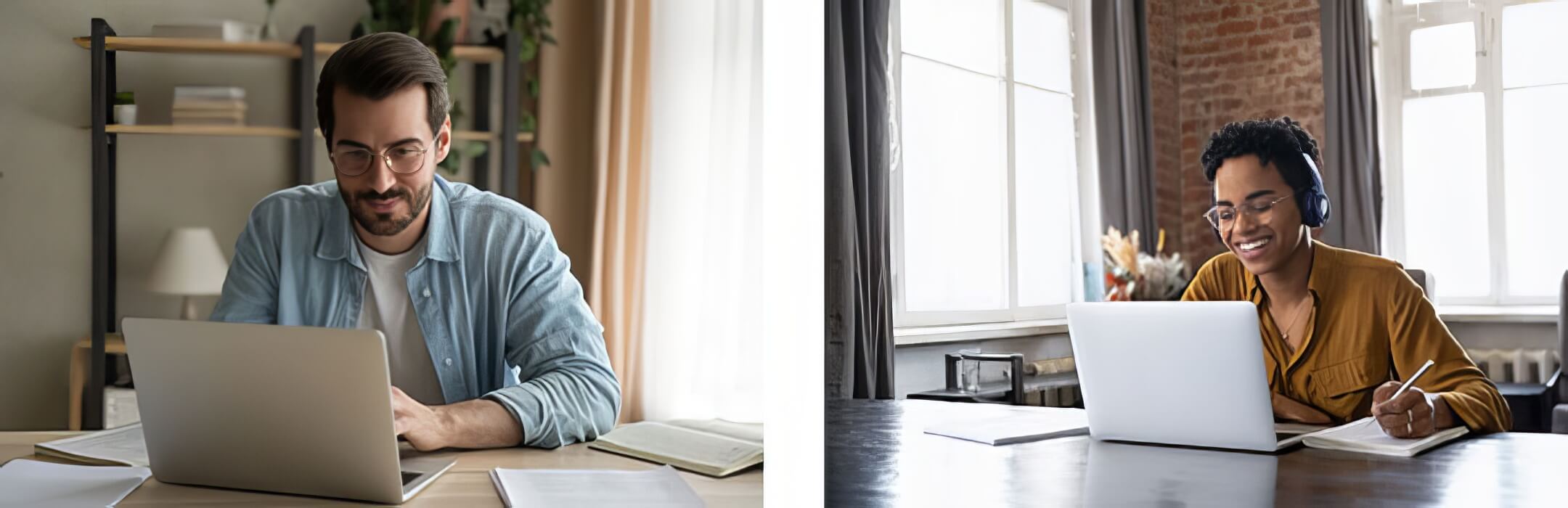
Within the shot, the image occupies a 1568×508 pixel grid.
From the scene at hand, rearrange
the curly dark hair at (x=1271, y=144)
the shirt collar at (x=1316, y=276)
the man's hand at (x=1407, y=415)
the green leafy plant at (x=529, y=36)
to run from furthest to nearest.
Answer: the curly dark hair at (x=1271, y=144) < the shirt collar at (x=1316, y=276) < the green leafy plant at (x=529, y=36) < the man's hand at (x=1407, y=415)

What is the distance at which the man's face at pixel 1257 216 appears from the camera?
2.16m

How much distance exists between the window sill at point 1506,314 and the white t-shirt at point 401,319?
2010 millimetres

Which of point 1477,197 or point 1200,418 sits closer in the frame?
point 1200,418

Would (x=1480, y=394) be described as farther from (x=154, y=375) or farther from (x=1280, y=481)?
(x=154, y=375)

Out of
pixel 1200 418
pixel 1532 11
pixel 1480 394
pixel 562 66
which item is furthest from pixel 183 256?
pixel 1532 11

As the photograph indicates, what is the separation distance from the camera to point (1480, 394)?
4.69 feet

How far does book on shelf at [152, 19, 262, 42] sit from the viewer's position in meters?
1.11

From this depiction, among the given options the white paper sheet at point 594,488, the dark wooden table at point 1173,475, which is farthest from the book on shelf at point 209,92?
the dark wooden table at point 1173,475

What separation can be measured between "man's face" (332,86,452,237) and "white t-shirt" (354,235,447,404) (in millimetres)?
36

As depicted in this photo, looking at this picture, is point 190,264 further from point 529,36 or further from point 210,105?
point 529,36

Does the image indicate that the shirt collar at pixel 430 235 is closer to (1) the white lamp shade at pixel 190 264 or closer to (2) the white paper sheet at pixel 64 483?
(1) the white lamp shade at pixel 190 264

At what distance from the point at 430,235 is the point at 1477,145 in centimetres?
219

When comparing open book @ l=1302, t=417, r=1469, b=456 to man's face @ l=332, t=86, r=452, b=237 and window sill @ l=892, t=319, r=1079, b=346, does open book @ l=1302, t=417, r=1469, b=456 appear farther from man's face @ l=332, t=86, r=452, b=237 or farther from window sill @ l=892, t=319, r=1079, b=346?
man's face @ l=332, t=86, r=452, b=237

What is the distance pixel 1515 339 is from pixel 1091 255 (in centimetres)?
84
